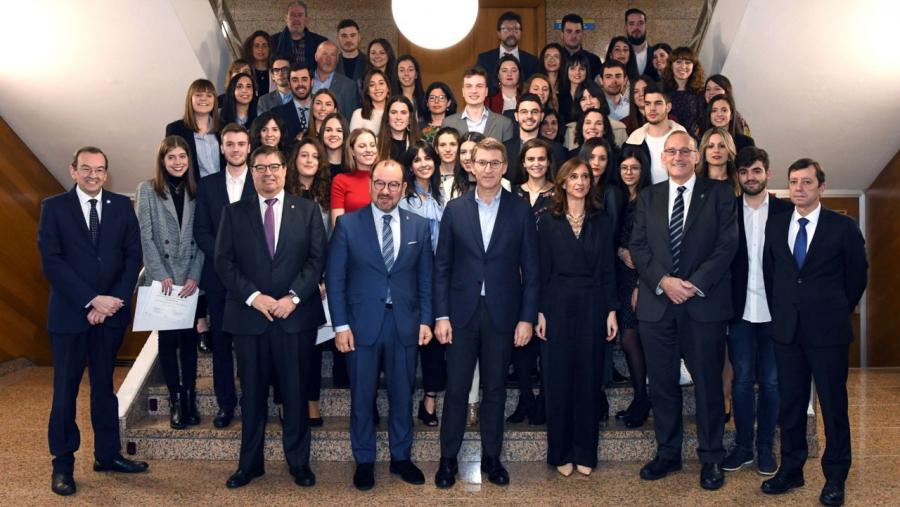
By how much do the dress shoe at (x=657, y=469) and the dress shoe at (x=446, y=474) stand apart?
3.24 feet

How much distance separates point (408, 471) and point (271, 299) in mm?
1140

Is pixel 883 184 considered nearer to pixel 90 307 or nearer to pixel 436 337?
pixel 436 337

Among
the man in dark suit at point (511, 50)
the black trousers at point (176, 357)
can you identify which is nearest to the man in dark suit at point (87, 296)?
the black trousers at point (176, 357)

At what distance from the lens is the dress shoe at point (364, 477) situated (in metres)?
4.42

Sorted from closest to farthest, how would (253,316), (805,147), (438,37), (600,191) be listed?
(253,316), (600,191), (438,37), (805,147)

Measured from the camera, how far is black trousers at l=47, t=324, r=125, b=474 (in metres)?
4.45

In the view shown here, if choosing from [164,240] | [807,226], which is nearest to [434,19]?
[164,240]

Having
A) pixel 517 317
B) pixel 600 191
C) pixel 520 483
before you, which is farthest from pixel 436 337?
pixel 600 191

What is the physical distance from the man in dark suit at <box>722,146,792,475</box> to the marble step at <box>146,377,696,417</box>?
1.90ft

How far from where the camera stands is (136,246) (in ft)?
15.4

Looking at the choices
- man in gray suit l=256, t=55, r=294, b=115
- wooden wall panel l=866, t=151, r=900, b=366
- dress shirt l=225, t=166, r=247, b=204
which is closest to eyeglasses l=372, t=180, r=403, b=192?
dress shirt l=225, t=166, r=247, b=204

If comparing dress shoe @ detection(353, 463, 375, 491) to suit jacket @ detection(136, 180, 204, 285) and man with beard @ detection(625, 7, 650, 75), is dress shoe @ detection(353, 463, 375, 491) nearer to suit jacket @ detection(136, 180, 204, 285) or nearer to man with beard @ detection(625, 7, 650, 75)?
suit jacket @ detection(136, 180, 204, 285)

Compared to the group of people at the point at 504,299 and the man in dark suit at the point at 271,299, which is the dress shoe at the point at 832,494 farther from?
the man in dark suit at the point at 271,299

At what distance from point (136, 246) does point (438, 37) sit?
3.07 m
